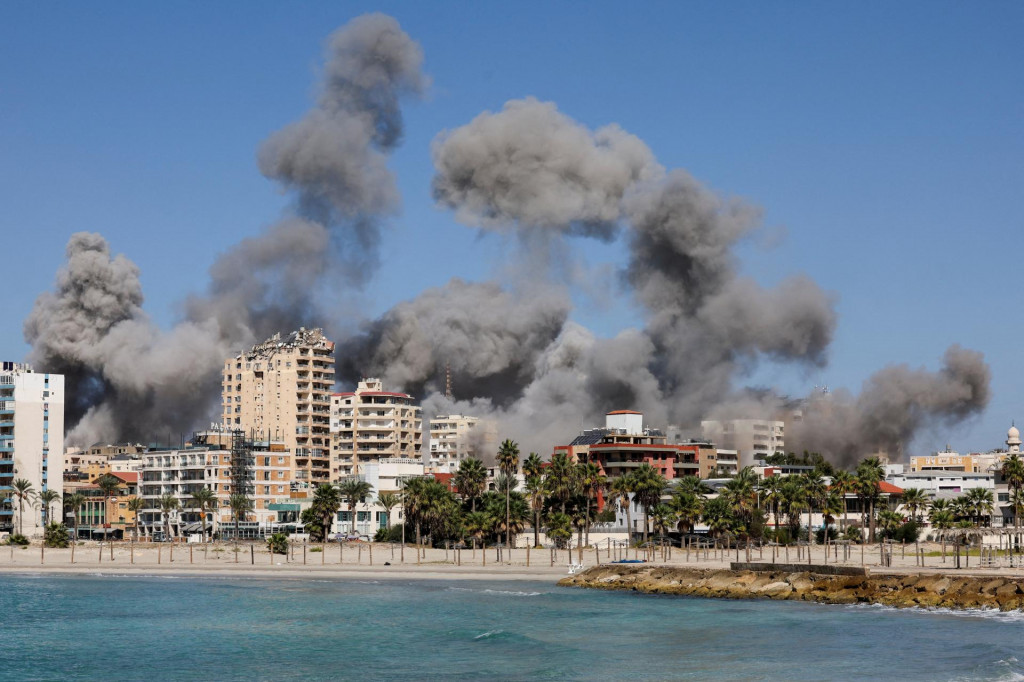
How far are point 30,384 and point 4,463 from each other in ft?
30.6

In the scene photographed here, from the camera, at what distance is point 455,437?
19225cm

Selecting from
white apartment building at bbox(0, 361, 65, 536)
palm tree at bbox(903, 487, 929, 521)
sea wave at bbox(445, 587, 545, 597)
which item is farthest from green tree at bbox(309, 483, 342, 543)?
palm tree at bbox(903, 487, 929, 521)

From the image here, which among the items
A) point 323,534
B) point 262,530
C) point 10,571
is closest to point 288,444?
point 262,530

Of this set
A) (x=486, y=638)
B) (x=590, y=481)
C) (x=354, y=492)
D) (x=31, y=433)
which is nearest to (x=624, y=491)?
(x=590, y=481)

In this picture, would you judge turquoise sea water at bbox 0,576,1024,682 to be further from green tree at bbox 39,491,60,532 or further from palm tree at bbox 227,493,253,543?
green tree at bbox 39,491,60,532

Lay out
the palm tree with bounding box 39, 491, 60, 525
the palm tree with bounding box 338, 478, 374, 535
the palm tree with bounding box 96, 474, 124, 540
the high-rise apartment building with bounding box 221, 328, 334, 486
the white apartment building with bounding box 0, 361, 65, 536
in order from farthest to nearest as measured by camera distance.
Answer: the high-rise apartment building with bounding box 221, 328, 334, 486, the palm tree with bounding box 96, 474, 124, 540, the white apartment building with bounding box 0, 361, 65, 536, the palm tree with bounding box 39, 491, 60, 525, the palm tree with bounding box 338, 478, 374, 535

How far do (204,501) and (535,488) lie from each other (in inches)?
1672

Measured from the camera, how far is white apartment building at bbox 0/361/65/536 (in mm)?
142750

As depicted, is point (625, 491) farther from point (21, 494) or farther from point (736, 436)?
point (21, 494)

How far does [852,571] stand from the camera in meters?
76.9

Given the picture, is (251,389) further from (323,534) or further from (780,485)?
(780,485)

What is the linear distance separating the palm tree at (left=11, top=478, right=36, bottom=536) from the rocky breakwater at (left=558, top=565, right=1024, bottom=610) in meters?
70.0

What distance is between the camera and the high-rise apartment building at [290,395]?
178000mm

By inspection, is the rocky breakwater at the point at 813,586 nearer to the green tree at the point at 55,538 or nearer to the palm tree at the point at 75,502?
the green tree at the point at 55,538
